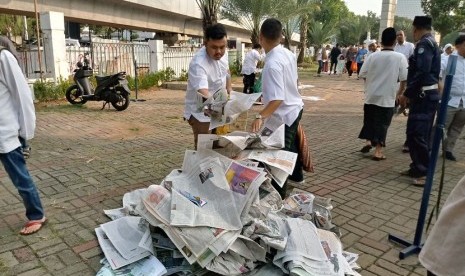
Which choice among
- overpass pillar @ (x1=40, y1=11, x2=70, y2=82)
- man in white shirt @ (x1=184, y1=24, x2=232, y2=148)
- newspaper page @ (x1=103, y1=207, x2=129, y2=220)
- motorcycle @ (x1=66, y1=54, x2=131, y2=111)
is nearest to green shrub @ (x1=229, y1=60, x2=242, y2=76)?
overpass pillar @ (x1=40, y1=11, x2=70, y2=82)

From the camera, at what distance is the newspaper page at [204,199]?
236 centimetres

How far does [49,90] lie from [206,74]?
23.7 feet

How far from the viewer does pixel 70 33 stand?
33.1 m

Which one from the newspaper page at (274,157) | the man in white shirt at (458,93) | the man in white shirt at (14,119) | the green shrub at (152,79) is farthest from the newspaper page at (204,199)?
the green shrub at (152,79)

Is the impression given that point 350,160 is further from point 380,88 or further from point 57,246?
point 57,246

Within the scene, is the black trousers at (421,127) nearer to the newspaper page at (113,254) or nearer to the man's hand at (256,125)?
the man's hand at (256,125)

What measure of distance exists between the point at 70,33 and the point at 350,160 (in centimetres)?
3356

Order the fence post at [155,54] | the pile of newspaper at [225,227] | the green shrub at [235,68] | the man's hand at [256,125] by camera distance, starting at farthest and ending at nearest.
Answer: the green shrub at [235,68] → the fence post at [155,54] → the man's hand at [256,125] → the pile of newspaper at [225,227]

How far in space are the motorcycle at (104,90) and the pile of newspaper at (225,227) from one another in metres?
5.99

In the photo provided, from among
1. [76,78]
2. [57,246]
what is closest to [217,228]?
[57,246]

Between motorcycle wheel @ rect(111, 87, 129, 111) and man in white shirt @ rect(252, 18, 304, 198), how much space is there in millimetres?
5919

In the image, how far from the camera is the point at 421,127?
4.23 metres

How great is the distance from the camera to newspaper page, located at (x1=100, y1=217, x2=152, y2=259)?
2.54 meters

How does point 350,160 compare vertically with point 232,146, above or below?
below
